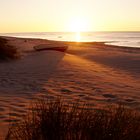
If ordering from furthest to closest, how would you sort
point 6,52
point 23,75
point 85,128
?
point 6,52 < point 23,75 < point 85,128

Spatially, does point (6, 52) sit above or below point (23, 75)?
above

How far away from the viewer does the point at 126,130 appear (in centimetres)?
270

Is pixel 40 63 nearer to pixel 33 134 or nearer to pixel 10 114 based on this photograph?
pixel 10 114

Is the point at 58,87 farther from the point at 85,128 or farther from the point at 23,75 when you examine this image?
the point at 85,128

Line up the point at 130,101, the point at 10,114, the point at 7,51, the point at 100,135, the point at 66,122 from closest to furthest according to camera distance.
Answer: the point at 100,135 → the point at 66,122 → the point at 10,114 → the point at 130,101 → the point at 7,51

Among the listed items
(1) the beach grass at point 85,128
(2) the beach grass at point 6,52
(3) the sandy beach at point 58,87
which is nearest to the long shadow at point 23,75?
(3) the sandy beach at point 58,87

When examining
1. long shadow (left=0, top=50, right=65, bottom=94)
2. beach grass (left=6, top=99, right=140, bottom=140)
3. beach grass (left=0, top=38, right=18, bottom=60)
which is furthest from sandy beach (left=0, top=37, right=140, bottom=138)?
beach grass (left=6, top=99, right=140, bottom=140)

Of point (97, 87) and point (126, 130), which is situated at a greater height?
point (126, 130)

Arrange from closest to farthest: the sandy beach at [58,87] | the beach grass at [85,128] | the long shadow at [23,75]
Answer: the beach grass at [85,128] → the sandy beach at [58,87] → the long shadow at [23,75]

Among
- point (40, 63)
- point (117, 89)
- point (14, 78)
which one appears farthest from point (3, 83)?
point (40, 63)

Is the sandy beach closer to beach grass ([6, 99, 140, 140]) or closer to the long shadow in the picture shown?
the long shadow

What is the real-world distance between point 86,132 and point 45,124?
0.43 metres

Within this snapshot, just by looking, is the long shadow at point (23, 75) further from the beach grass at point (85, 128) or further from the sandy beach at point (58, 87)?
the beach grass at point (85, 128)

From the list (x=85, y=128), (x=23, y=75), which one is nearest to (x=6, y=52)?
(x=23, y=75)
